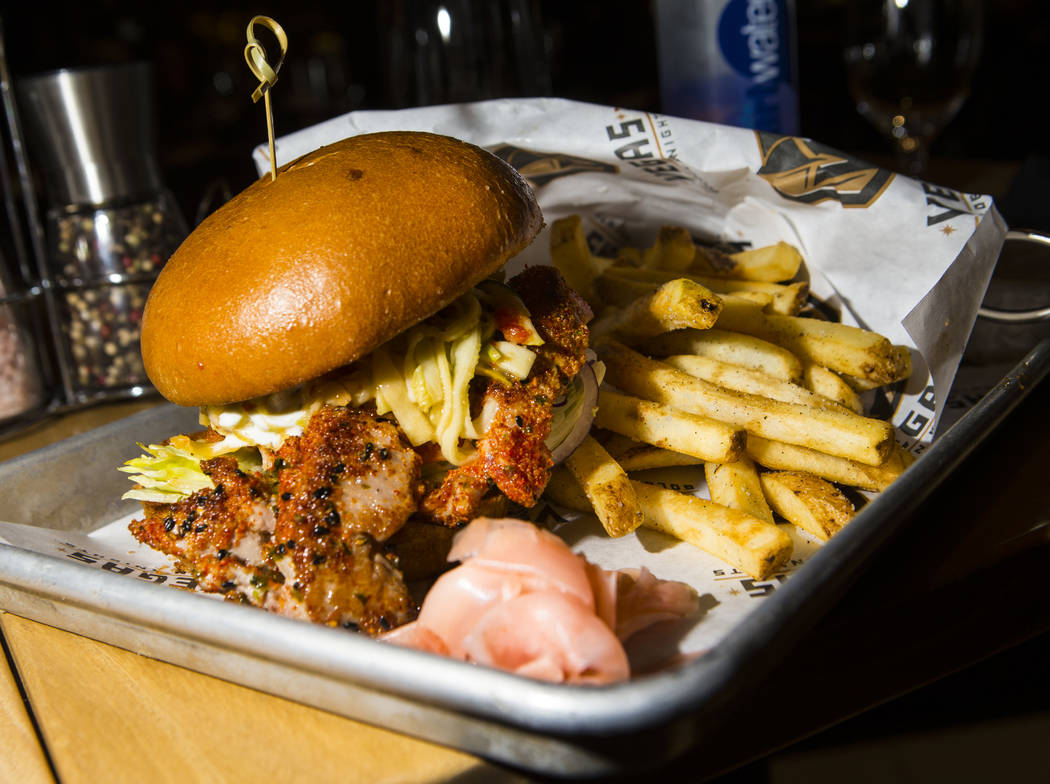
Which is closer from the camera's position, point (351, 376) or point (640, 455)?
point (351, 376)

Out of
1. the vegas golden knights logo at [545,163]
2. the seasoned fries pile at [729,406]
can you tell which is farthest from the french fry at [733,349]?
the vegas golden knights logo at [545,163]

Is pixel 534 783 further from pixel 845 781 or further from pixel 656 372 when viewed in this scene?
pixel 845 781

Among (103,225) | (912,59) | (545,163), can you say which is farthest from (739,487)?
(912,59)

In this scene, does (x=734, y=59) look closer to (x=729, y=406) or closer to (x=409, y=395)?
(x=729, y=406)

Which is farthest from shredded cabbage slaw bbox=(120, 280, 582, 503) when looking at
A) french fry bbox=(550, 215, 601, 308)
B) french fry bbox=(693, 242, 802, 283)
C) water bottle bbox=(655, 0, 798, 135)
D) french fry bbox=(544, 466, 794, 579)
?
water bottle bbox=(655, 0, 798, 135)

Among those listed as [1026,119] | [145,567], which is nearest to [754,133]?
[145,567]
